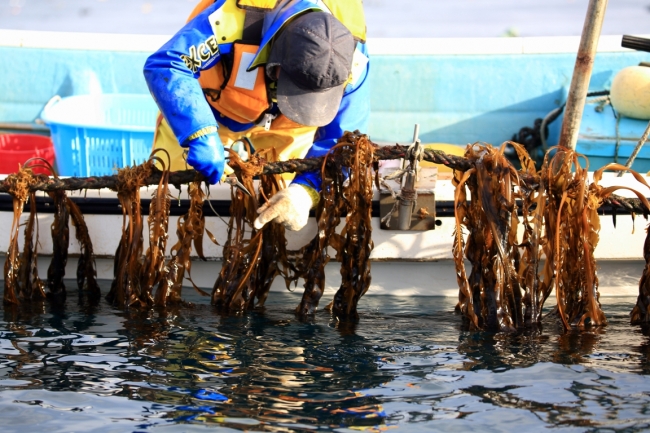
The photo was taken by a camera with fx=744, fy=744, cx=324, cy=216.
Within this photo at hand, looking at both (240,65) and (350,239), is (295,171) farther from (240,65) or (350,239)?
(240,65)

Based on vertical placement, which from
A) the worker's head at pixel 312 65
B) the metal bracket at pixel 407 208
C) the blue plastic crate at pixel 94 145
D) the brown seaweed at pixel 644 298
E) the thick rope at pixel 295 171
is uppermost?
the worker's head at pixel 312 65

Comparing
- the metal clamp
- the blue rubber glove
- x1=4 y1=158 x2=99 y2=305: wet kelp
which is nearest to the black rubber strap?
the blue rubber glove

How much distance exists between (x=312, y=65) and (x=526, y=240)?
143 centimetres

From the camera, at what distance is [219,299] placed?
4.13m

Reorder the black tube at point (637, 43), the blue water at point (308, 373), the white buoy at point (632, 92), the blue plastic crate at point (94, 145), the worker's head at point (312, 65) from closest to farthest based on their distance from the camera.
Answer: the blue water at point (308, 373)
the worker's head at point (312, 65)
the black tube at point (637, 43)
the blue plastic crate at point (94, 145)
the white buoy at point (632, 92)

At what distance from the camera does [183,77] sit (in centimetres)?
363

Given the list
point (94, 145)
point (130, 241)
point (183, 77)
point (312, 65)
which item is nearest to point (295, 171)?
point (312, 65)

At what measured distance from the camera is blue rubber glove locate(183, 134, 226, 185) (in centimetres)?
358

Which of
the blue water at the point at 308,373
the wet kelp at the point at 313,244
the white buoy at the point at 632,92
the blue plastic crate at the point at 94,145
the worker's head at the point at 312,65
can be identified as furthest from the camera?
the white buoy at the point at 632,92

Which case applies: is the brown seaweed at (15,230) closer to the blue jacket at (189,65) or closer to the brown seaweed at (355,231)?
the blue jacket at (189,65)

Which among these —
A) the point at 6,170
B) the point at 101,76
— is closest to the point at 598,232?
the point at 6,170

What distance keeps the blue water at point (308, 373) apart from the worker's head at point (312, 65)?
1.12 meters

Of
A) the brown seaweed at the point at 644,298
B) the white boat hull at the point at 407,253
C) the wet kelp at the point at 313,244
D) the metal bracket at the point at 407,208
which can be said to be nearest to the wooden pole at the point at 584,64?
the white boat hull at the point at 407,253

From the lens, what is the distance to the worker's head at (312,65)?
3.53 metres
